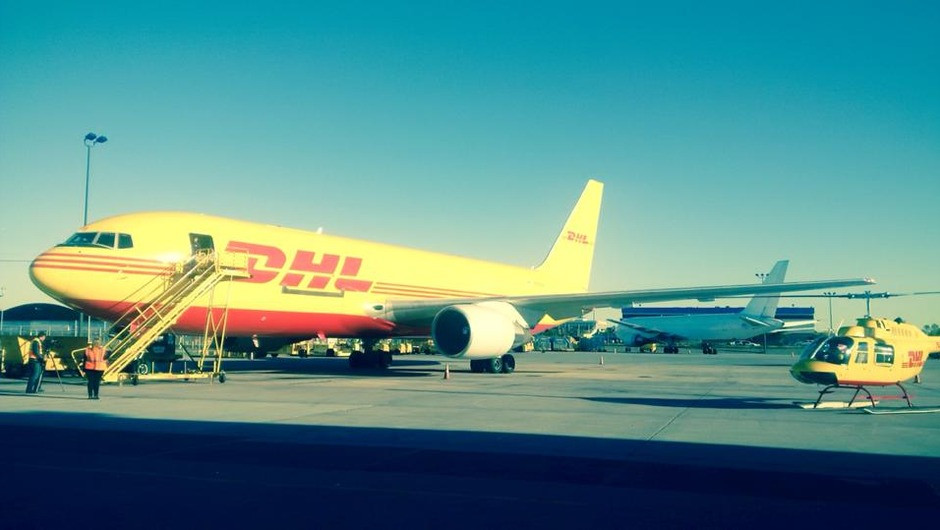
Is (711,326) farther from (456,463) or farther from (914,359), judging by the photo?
(456,463)

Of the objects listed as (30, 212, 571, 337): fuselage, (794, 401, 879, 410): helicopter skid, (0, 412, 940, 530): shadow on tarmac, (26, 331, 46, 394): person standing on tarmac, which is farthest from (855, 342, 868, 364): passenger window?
(26, 331, 46, 394): person standing on tarmac

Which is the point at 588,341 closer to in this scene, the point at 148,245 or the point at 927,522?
the point at 148,245

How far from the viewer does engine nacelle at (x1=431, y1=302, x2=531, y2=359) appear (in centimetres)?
2136

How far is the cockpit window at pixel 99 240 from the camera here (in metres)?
18.3

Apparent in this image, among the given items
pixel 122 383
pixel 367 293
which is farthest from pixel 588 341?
pixel 122 383

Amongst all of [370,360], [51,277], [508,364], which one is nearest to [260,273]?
[51,277]

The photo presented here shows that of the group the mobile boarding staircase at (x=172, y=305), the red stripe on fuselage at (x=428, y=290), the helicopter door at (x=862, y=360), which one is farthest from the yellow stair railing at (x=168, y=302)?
the helicopter door at (x=862, y=360)

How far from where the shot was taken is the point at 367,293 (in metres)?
23.8

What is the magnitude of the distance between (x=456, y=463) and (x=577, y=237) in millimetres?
27218

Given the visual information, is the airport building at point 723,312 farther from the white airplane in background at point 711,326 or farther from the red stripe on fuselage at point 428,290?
the red stripe on fuselage at point 428,290

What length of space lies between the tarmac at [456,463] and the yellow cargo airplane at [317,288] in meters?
3.82

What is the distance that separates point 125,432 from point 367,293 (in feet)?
45.2

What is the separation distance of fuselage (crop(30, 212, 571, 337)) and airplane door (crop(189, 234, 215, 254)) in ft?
0.09

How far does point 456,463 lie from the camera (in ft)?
26.5
